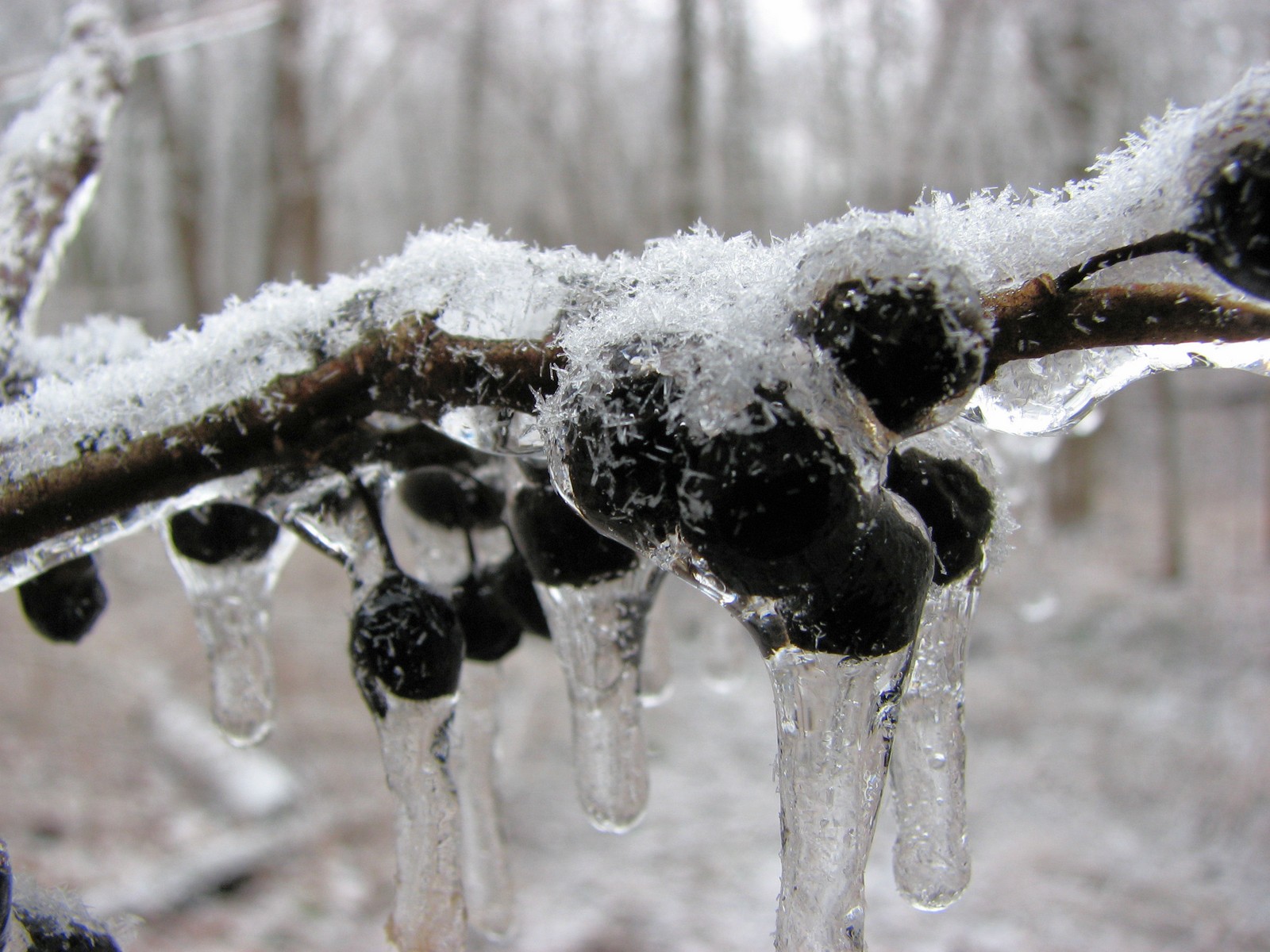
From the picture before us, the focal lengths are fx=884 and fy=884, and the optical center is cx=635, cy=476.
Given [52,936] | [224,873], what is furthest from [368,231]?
[52,936]

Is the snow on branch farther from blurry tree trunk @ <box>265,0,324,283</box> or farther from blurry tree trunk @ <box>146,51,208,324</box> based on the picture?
blurry tree trunk @ <box>146,51,208,324</box>

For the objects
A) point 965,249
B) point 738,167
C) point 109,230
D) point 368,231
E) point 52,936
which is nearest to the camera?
point 965,249

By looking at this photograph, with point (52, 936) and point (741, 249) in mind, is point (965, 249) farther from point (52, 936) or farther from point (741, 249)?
point (52, 936)

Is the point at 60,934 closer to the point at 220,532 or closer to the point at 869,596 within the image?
the point at 220,532

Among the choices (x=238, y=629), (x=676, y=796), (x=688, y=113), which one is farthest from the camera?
(x=688, y=113)

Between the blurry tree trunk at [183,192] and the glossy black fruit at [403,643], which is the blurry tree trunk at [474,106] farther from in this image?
the glossy black fruit at [403,643]

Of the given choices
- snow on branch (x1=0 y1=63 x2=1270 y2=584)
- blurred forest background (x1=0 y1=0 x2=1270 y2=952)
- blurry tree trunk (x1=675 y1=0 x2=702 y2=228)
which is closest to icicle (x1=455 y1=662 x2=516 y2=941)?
snow on branch (x1=0 y1=63 x2=1270 y2=584)

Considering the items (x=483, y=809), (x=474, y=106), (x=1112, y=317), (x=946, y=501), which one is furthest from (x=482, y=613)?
(x=474, y=106)
